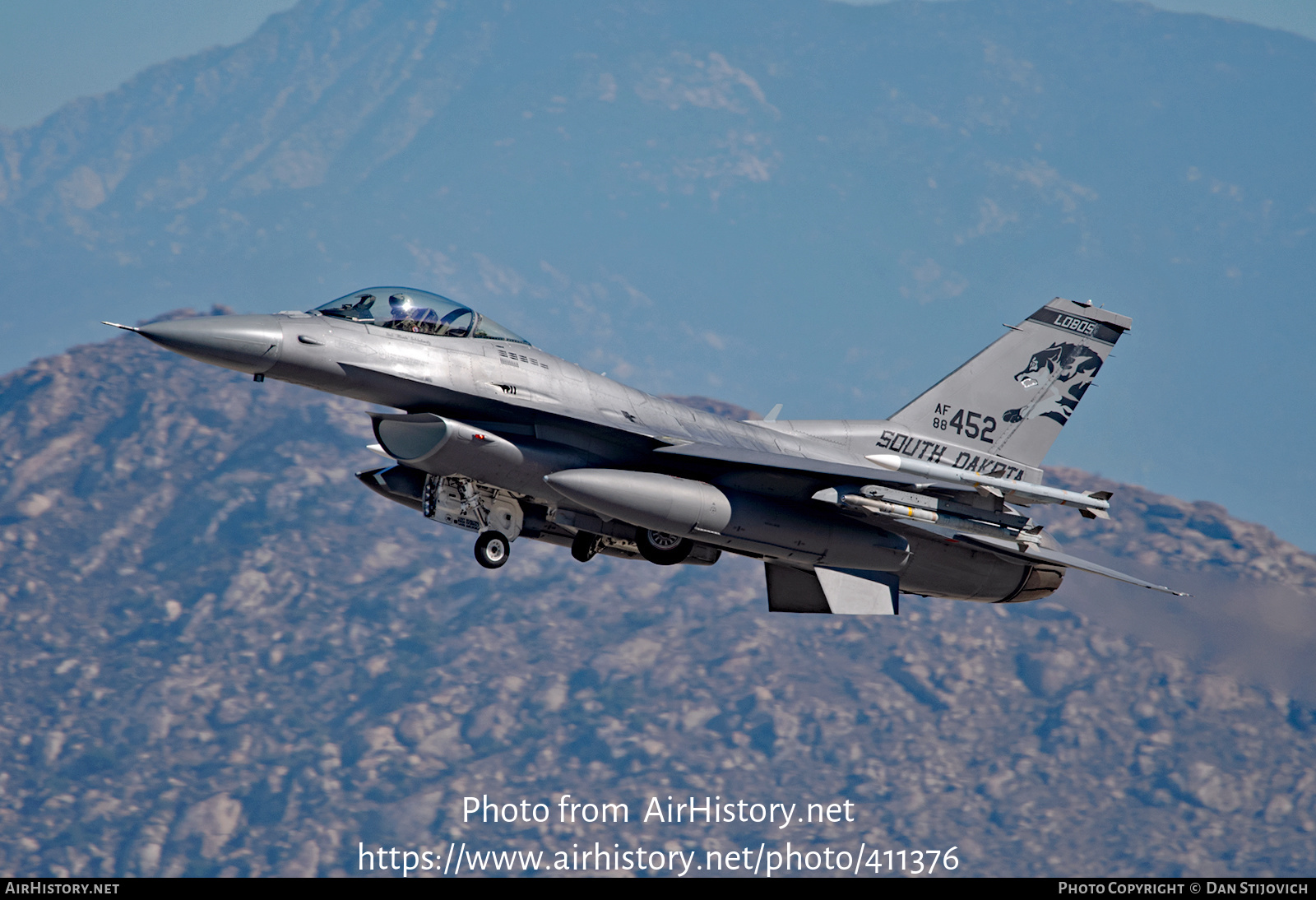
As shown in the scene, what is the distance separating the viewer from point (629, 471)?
2008 centimetres

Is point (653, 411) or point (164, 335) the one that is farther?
point (653, 411)

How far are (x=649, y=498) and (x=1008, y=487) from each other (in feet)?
17.7

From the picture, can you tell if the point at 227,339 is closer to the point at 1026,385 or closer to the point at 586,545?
the point at 586,545

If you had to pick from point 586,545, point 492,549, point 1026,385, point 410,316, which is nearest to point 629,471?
point 492,549

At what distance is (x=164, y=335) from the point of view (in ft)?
58.9

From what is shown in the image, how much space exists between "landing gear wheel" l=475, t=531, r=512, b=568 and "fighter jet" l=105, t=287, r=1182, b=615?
0.03 metres

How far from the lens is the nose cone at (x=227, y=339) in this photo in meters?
18.1

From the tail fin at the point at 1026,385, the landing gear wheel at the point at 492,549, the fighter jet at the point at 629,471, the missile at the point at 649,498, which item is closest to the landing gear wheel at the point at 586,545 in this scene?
the fighter jet at the point at 629,471

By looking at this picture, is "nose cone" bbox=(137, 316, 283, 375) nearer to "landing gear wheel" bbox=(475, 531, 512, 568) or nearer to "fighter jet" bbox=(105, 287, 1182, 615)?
"fighter jet" bbox=(105, 287, 1182, 615)

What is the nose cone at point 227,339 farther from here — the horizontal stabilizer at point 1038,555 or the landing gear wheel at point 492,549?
the horizontal stabilizer at point 1038,555

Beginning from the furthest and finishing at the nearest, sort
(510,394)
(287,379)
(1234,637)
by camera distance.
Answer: (1234,637) < (510,394) < (287,379)
